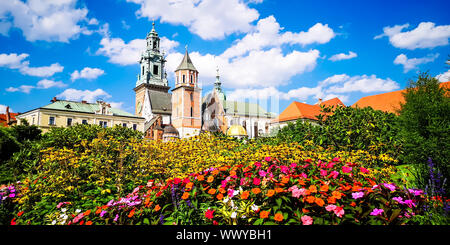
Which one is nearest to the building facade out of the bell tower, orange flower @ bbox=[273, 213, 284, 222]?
the bell tower

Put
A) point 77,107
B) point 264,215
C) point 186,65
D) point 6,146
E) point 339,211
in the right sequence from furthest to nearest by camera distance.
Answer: point 186,65 → point 77,107 → point 6,146 → point 264,215 → point 339,211

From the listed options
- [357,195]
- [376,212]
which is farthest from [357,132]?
[376,212]

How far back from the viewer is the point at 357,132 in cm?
753

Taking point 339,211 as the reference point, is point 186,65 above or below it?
above

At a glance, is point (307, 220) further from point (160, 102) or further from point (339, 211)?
point (160, 102)

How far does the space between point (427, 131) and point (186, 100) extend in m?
44.8

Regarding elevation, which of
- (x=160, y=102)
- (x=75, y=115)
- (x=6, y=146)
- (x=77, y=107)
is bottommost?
(x=6, y=146)

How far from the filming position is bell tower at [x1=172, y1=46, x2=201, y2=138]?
48562 millimetres

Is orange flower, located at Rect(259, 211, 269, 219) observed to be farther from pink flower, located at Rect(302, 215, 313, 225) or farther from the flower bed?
pink flower, located at Rect(302, 215, 313, 225)

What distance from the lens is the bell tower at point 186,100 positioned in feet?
159

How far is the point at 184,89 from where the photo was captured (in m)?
49.5

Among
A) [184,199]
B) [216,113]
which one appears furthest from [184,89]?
[184,199]
